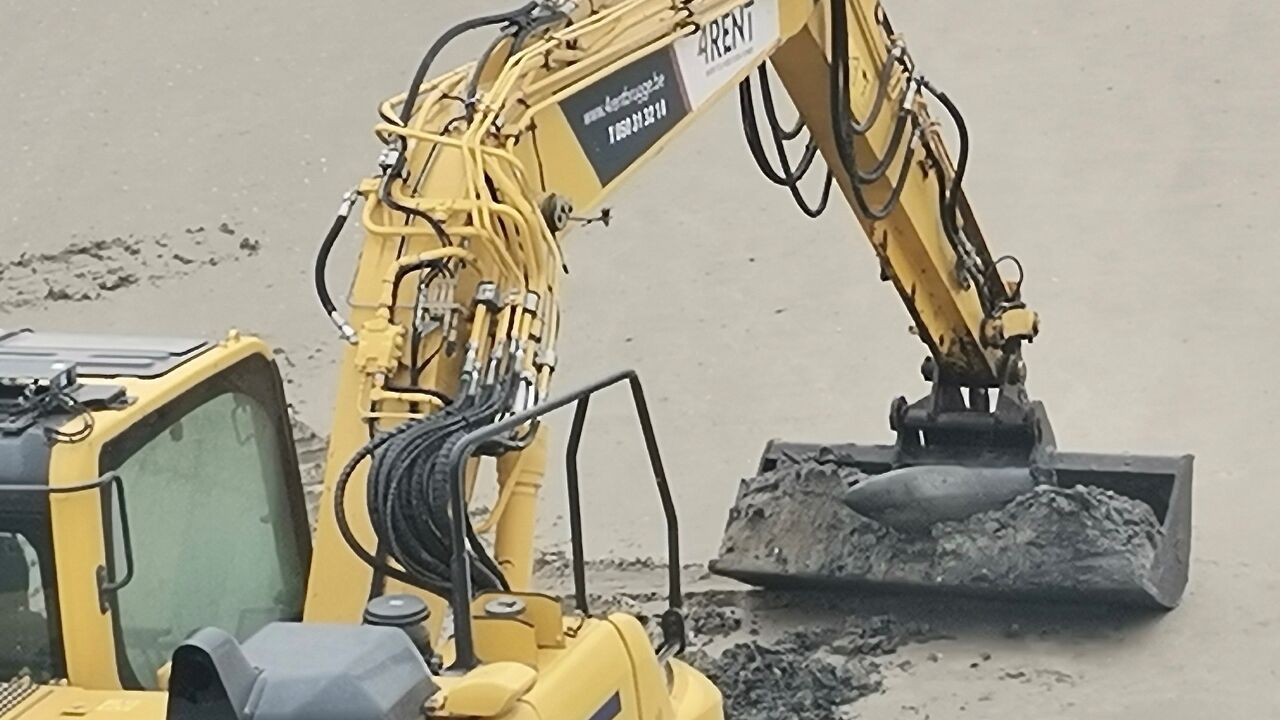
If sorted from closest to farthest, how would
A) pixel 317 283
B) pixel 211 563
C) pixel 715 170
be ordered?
pixel 211 563 → pixel 317 283 → pixel 715 170

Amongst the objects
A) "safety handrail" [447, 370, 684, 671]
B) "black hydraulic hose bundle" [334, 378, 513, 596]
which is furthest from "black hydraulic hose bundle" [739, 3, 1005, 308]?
"black hydraulic hose bundle" [334, 378, 513, 596]

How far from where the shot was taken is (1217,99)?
43.2ft

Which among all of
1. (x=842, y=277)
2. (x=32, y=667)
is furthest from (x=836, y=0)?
(x=842, y=277)

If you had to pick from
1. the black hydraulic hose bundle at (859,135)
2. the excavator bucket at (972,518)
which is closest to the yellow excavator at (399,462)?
the black hydraulic hose bundle at (859,135)

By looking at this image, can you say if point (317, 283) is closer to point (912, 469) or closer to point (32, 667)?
point (32, 667)

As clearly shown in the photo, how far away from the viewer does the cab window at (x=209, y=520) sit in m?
3.60

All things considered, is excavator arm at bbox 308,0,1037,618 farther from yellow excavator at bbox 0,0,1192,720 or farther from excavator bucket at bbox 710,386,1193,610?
excavator bucket at bbox 710,386,1193,610

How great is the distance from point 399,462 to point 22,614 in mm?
693

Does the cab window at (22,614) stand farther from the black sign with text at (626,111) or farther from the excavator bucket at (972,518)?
the excavator bucket at (972,518)

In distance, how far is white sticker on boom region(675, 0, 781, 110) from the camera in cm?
523

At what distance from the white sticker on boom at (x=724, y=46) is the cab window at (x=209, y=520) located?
1.53 m

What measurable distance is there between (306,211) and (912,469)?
6525 mm

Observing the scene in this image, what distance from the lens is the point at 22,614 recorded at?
11.3 feet

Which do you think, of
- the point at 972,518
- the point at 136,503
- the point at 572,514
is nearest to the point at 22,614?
the point at 136,503
